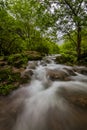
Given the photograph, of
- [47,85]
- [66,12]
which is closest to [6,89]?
[47,85]

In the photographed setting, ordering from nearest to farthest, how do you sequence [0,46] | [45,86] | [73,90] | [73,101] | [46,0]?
[73,101] < [73,90] < [45,86] < [46,0] < [0,46]

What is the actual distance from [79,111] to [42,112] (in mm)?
1018

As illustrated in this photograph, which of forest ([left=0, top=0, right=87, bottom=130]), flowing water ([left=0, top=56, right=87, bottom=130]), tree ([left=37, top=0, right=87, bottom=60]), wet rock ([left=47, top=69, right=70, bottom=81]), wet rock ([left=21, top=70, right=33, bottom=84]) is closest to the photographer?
flowing water ([left=0, top=56, right=87, bottom=130])

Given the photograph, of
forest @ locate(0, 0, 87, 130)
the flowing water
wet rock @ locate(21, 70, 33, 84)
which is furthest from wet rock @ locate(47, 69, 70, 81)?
wet rock @ locate(21, 70, 33, 84)

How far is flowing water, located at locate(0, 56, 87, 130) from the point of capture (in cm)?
351

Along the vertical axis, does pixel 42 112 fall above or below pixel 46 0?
below

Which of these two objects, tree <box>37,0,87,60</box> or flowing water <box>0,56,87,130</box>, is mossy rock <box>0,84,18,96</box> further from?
tree <box>37,0,87,60</box>

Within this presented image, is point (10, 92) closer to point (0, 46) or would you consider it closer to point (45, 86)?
point (45, 86)

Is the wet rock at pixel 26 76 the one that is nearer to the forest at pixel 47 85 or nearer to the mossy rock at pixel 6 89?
the forest at pixel 47 85

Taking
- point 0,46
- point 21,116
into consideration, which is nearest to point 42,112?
point 21,116

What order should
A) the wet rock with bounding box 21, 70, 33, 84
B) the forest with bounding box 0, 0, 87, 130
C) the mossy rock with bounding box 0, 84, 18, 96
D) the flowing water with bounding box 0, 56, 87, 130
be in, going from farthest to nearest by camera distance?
the wet rock with bounding box 21, 70, 33, 84 → the mossy rock with bounding box 0, 84, 18, 96 → the forest with bounding box 0, 0, 87, 130 → the flowing water with bounding box 0, 56, 87, 130

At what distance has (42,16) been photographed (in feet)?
33.8

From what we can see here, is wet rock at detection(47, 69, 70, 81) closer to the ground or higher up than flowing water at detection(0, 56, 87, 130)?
higher up

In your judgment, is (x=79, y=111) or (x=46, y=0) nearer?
(x=79, y=111)
